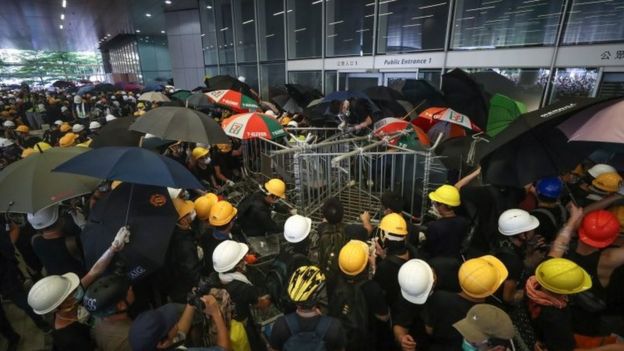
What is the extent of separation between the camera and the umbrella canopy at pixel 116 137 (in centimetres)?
502

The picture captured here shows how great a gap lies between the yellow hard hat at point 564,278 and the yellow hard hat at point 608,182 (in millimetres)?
2139

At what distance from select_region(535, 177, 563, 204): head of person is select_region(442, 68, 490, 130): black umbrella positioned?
2.40m

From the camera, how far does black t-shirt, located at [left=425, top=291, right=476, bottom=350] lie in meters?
2.37

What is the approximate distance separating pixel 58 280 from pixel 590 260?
14.6 feet

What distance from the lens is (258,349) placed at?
118 inches

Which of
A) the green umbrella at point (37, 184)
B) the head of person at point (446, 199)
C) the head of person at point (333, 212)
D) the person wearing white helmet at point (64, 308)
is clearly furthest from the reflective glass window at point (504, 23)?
the person wearing white helmet at point (64, 308)

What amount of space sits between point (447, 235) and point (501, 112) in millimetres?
2306

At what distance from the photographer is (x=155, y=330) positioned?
2.04 meters

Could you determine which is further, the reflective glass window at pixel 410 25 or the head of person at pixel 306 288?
the reflective glass window at pixel 410 25

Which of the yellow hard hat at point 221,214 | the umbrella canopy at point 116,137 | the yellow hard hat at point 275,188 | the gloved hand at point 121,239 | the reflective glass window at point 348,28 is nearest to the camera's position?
the gloved hand at point 121,239

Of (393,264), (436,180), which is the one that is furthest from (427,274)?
(436,180)

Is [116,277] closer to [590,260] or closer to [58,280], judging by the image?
[58,280]

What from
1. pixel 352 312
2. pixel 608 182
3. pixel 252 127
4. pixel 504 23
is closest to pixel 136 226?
pixel 352 312

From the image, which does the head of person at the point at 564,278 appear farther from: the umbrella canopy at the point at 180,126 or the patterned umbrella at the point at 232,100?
the patterned umbrella at the point at 232,100
